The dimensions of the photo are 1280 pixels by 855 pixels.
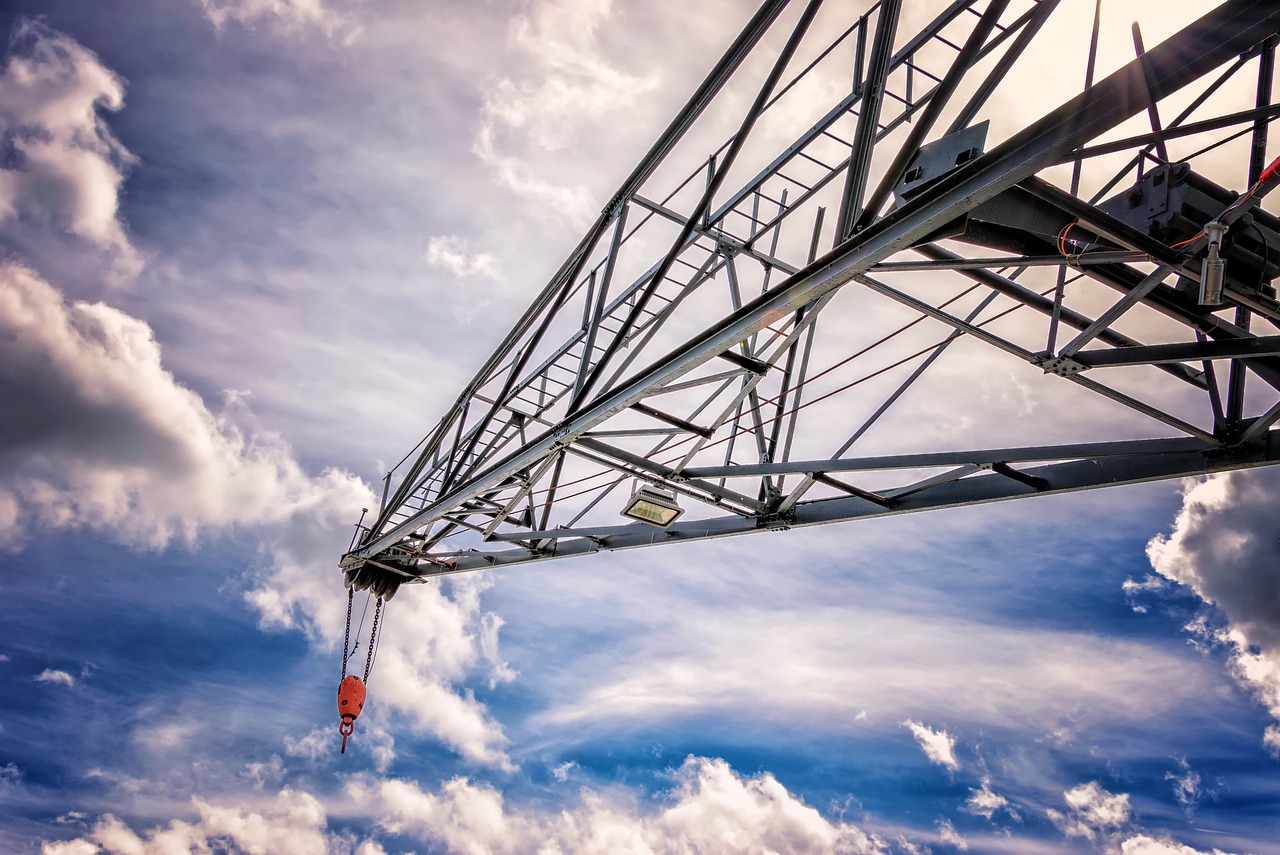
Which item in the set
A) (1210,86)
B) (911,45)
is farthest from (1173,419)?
(911,45)

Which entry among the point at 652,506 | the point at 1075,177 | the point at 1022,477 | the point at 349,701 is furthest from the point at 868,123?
the point at 349,701

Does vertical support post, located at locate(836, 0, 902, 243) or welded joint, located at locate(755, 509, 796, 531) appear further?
welded joint, located at locate(755, 509, 796, 531)

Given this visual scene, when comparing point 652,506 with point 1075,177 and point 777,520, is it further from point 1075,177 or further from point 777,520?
point 1075,177

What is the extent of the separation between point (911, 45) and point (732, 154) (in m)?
2.09

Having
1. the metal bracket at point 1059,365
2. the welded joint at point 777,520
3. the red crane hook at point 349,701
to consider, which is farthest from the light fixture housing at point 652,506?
the red crane hook at point 349,701

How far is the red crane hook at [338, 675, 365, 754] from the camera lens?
19328 mm

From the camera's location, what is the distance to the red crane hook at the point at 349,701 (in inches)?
761

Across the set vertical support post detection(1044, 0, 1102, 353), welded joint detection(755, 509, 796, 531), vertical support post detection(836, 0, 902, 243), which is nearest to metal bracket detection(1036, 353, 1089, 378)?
vertical support post detection(1044, 0, 1102, 353)

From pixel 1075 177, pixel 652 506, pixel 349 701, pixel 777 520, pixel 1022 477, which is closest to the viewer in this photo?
pixel 1075 177

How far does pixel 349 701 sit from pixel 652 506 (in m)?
11.0

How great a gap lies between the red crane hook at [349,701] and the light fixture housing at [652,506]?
1055 cm

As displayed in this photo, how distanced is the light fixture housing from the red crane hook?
10.5 meters

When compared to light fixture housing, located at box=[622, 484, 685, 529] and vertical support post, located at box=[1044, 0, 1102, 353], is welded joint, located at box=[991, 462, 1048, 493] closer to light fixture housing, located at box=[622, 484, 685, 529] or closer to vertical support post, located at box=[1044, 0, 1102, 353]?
vertical support post, located at box=[1044, 0, 1102, 353]

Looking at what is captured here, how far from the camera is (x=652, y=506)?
12539 millimetres
